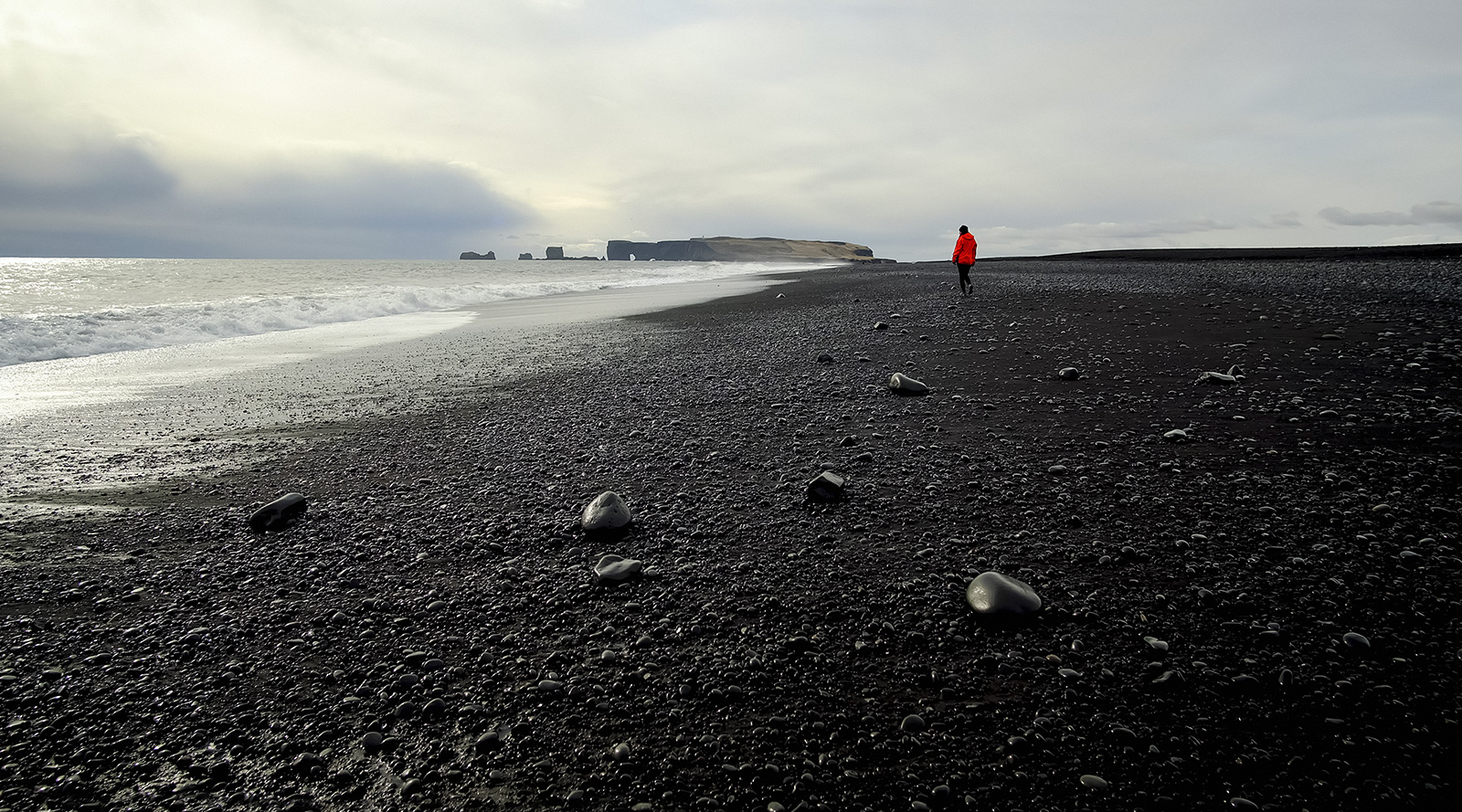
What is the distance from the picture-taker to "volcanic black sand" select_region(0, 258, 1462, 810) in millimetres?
1844

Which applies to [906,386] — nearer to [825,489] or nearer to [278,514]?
[825,489]

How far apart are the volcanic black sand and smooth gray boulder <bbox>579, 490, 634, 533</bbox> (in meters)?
0.11

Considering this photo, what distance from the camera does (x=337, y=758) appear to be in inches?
76.9

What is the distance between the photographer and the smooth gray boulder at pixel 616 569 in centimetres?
293

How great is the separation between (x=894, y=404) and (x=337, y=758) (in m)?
4.68

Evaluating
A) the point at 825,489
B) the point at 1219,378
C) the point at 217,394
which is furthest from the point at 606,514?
the point at 217,394

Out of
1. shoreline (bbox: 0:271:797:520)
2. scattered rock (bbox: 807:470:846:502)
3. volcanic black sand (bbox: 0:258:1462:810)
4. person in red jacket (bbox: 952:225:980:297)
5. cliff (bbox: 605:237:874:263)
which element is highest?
cliff (bbox: 605:237:874:263)

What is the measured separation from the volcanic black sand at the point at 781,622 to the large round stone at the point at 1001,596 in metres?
0.06

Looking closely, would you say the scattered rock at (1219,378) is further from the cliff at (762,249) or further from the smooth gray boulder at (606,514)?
the cliff at (762,249)

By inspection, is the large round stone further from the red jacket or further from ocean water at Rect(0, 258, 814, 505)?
the red jacket

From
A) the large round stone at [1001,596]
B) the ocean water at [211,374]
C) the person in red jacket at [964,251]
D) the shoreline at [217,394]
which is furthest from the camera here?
the person in red jacket at [964,251]

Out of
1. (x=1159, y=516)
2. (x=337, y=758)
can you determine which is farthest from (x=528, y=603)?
(x=1159, y=516)

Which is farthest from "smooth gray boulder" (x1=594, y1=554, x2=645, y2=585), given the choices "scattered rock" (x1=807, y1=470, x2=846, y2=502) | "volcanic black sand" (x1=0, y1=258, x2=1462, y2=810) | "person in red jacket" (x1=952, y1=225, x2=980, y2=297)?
"person in red jacket" (x1=952, y1=225, x2=980, y2=297)

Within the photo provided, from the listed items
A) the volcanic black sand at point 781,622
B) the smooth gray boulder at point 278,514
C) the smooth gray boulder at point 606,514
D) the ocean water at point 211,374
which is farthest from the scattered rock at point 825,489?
the ocean water at point 211,374
